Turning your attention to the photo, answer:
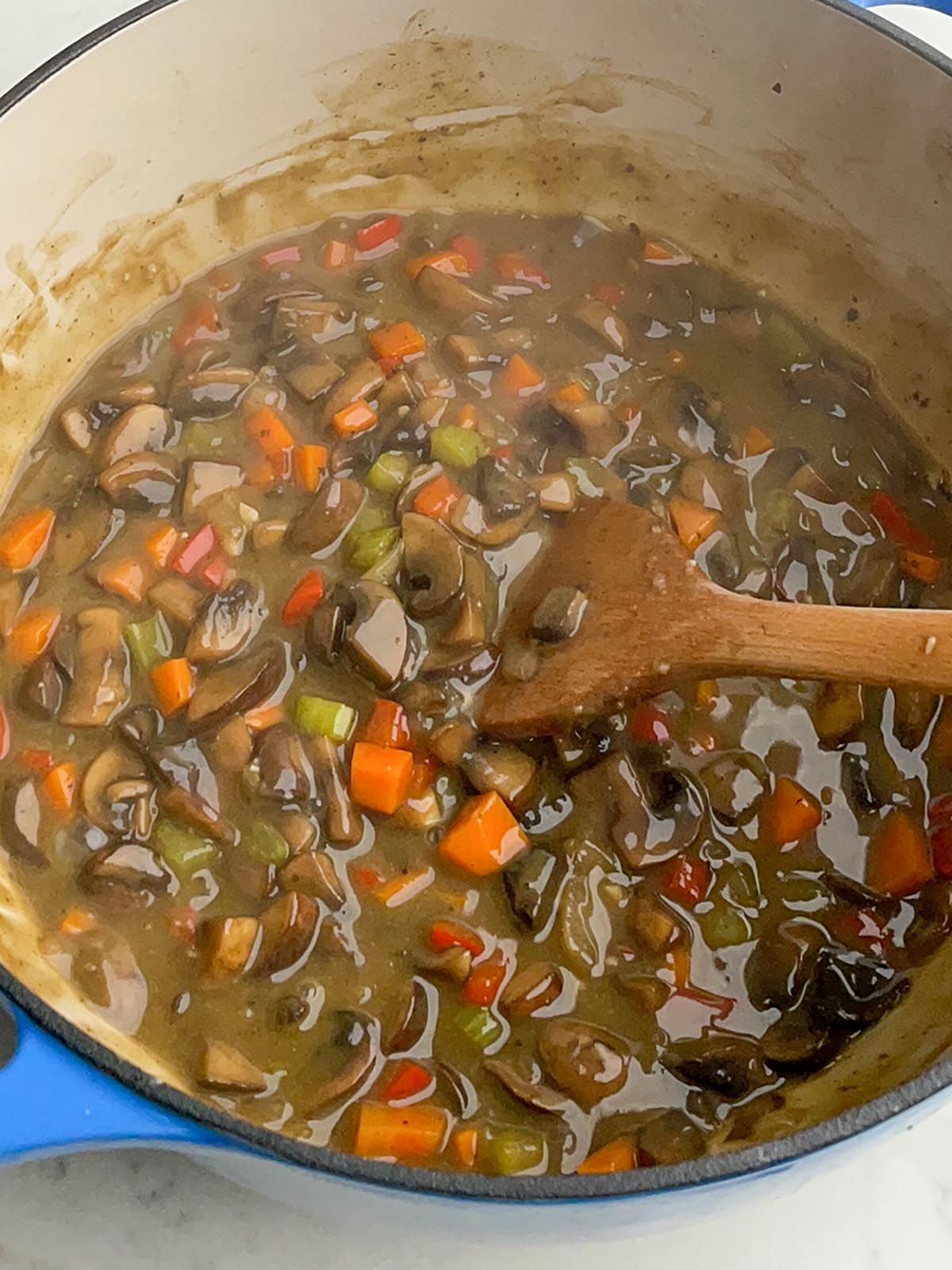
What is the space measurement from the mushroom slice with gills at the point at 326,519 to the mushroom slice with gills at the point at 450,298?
49cm

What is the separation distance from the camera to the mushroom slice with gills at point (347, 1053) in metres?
1.82

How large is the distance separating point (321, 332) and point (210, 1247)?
1.68 meters

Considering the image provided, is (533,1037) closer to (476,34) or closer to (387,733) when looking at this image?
(387,733)

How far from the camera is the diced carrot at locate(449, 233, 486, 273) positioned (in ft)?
8.89

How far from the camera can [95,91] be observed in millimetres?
2217

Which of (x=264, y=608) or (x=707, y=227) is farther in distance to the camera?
(x=707, y=227)

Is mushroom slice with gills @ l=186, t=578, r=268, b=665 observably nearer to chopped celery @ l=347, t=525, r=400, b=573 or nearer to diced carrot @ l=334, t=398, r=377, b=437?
chopped celery @ l=347, t=525, r=400, b=573

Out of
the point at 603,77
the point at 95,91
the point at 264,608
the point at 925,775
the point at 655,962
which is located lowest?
the point at 925,775

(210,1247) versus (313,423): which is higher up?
(313,423)

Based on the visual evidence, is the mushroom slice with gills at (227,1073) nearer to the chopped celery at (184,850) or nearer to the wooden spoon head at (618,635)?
the chopped celery at (184,850)

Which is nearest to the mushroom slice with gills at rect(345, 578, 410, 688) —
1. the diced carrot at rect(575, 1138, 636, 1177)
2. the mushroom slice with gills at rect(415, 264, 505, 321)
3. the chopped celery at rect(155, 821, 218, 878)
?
the chopped celery at rect(155, 821, 218, 878)

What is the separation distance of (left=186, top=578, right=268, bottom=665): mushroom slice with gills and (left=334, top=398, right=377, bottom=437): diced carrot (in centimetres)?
39

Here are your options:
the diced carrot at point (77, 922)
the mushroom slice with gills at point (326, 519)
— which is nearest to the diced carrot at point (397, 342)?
the mushroom slice with gills at point (326, 519)

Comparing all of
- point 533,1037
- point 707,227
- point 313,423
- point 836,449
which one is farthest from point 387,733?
point 707,227
